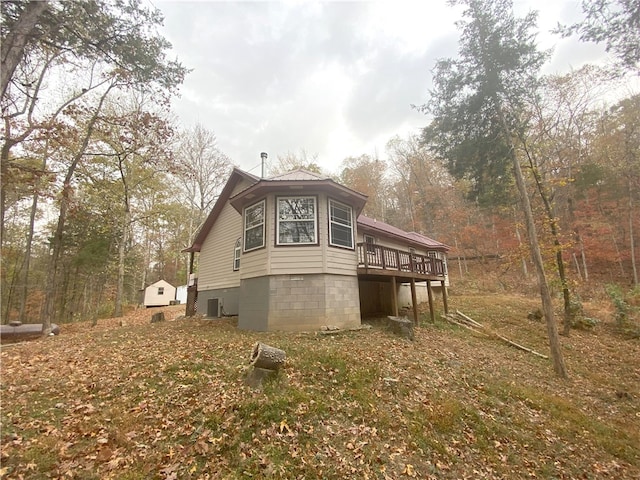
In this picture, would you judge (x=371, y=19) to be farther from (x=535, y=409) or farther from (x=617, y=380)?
(x=617, y=380)

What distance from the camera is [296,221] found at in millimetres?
9820

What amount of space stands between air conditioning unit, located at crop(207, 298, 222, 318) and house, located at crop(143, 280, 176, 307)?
636 inches

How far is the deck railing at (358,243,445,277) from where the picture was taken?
11.0 metres

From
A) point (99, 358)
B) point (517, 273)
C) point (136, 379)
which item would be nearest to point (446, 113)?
point (136, 379)

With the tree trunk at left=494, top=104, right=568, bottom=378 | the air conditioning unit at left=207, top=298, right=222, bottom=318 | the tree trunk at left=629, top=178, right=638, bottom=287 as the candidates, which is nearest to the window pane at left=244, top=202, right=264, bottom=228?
the air conditioning unit at left=207, top=298, right=222, bottom=318

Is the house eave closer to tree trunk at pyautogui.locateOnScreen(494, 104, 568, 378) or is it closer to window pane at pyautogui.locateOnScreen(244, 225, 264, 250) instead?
window pane at pyautogui.locateOnScreen(244, 225, 264, 250)

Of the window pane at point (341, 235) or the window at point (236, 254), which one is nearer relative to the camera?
the window pane at point (341, 235)

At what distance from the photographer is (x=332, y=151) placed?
121ft

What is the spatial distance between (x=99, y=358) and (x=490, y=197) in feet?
47.5

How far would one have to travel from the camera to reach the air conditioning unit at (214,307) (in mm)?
14195

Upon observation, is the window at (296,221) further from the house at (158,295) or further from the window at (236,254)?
the house at (158,295)

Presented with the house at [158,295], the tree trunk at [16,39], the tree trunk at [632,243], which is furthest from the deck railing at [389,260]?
the house at [158,295]

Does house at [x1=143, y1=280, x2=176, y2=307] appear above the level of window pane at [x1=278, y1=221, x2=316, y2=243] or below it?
below

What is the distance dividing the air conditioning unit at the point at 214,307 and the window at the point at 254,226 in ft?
16.9
